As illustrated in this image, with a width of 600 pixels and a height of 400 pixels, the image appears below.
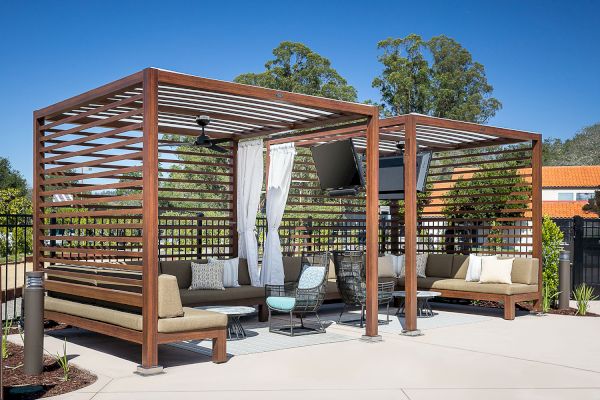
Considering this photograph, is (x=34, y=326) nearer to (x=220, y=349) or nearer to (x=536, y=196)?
(x=220, y=349)

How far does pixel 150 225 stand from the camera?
6.59 metres

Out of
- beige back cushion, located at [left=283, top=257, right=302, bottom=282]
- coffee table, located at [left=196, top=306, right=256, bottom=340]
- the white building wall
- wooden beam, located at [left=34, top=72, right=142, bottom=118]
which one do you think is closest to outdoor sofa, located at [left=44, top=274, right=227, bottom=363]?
coffee table, located at [left=196, top=306, right=256, bottom=340]

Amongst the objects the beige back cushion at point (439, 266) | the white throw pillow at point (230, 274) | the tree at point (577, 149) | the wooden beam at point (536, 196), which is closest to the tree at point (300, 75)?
the beige back cushion at point (439, 266)

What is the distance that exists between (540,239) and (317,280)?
427cm

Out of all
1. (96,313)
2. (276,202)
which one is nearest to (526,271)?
(276,202)

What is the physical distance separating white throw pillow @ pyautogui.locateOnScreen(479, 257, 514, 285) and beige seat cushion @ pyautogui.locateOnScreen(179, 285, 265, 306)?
3692 mm

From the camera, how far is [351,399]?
18.2 feet

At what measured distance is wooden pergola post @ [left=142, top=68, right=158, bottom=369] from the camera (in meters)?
6.53

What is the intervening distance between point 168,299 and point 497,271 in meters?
6.22

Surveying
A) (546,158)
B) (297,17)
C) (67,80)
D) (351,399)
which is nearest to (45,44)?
(67,80)

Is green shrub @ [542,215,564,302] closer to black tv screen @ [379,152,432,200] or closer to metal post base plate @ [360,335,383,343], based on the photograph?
black tv screen @ [379,152,432,200]

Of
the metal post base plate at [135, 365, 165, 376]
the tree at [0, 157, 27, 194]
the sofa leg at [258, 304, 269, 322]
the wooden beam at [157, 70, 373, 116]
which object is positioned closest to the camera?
the metal post base plate at [135, 365, 165, 376]

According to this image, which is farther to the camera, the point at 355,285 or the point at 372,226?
the point at 355,285

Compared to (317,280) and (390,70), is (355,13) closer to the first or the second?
(390,70)
